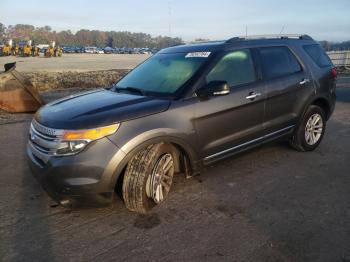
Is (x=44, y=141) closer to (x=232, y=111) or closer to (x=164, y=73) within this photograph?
(x=164, y=73)

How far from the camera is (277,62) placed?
5.24 m

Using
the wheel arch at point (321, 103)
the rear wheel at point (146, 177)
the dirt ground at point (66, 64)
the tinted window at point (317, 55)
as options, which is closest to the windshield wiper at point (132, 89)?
the rear wheel at point (146, 177)

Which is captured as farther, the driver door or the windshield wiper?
the windshield wiper

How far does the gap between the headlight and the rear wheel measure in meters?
0.47

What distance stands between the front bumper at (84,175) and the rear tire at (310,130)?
325 cm

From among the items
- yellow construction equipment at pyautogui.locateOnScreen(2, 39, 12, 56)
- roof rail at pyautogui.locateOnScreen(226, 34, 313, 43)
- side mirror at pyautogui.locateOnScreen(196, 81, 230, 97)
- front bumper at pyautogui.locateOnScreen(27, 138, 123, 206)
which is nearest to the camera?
front bumper at pyautogui.locateOnScreen(27, 138, 123, 206)

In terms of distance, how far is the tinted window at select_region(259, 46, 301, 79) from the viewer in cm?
505

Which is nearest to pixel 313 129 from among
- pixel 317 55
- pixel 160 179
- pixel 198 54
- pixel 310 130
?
pixel 310 130

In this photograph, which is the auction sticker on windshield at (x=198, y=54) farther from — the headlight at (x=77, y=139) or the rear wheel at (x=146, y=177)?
the headlight at (x=77, y=139)

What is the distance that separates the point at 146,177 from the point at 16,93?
6.32 metres

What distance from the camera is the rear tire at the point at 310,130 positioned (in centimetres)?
568

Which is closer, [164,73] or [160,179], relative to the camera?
[160,179]

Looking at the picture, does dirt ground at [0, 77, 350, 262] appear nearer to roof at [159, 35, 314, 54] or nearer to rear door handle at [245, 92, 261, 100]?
rear door handle at [245, 92, 261, 100]

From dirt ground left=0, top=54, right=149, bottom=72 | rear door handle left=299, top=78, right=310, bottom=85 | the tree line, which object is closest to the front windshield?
rear door handle left=299, top=78, right=310, bottom=85
